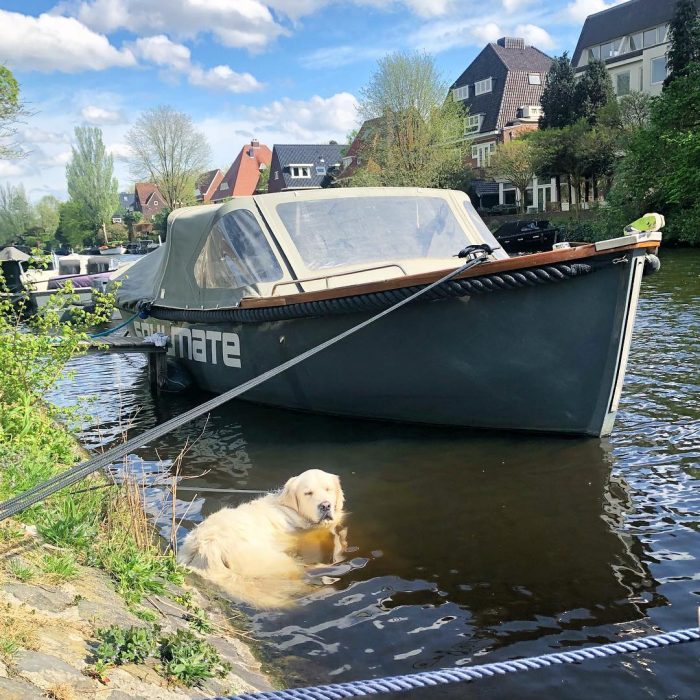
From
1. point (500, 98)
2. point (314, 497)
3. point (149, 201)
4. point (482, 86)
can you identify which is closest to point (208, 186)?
point (149, 201)

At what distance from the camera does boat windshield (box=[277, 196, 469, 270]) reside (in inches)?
306

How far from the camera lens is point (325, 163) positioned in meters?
68.9

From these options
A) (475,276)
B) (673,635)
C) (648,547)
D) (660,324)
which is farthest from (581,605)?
(660,324)

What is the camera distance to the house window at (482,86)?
57306 mm

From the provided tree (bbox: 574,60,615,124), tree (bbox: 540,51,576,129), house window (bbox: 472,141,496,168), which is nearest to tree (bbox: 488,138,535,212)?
tree (bbox: 540,51,576,129)

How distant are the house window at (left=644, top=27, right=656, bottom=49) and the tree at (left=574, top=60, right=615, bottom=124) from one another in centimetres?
639

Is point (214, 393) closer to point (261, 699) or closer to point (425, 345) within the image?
point (425, 345)

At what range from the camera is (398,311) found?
6.51 m

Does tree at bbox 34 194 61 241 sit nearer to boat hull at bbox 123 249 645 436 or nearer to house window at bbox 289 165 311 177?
house window at bbox 289 165 311 177

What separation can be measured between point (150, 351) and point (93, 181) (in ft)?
257

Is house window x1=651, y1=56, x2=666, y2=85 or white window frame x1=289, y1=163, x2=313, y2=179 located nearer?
house window x1=651, y1=56, x2=666, y2=85

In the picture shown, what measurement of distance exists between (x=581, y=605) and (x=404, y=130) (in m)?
44.5

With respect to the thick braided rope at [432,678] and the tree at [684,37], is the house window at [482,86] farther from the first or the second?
the thick braided rope at [432,678]

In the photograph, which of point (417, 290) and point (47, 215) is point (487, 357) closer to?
point (417, 290)
